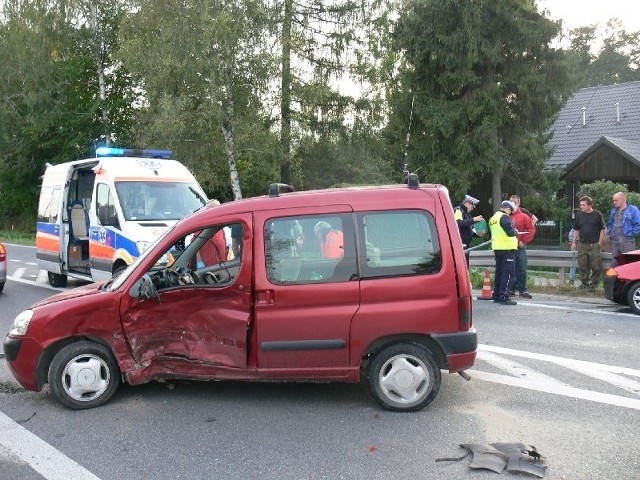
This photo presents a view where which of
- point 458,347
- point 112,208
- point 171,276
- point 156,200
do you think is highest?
point 156,200

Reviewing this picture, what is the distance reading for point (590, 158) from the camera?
29.0m

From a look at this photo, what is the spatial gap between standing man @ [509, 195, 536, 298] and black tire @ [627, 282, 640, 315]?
6.45 ft

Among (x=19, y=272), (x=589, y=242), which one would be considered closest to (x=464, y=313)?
(x=589, y=242)

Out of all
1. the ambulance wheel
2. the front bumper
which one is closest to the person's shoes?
the front bumper

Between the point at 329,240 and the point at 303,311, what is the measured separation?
60cm

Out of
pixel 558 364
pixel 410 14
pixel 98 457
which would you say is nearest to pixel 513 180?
pixel 410 14

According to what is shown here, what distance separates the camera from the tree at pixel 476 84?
77.8 feet

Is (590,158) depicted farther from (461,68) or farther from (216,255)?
(216,255)

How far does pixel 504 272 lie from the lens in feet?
35.6

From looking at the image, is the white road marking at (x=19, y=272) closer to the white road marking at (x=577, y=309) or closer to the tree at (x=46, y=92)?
the white road marking at (x=577, y=309)

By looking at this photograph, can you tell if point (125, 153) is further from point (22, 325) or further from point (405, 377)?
point (405, 377)

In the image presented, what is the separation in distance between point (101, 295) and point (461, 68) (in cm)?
2094

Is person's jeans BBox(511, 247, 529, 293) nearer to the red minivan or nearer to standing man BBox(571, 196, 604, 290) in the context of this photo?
standing man BBox(571, 196, 604, 290)

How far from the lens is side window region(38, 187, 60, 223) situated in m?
13.3
